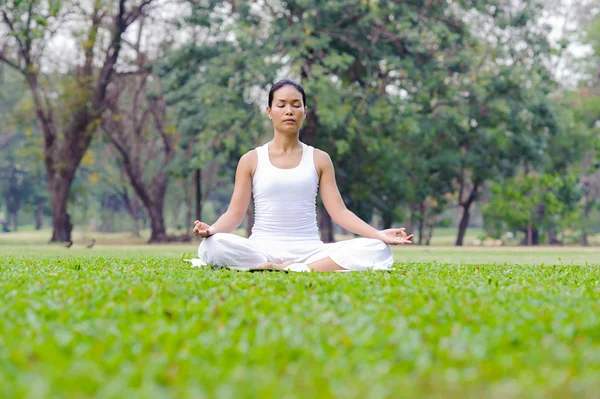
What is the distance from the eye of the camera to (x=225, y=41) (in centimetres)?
2450

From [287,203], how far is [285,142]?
621mm

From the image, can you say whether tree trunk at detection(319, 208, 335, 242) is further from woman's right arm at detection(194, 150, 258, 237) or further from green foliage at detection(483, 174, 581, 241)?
woman's right arm at detection(194, 150, 258, 237)

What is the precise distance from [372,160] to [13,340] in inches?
1039

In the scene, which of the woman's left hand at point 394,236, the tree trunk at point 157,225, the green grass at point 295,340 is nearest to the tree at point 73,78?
the tree trunk at point 157,225

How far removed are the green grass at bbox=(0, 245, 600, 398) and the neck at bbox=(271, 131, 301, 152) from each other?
254 cm

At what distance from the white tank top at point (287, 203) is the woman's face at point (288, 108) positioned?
452mm

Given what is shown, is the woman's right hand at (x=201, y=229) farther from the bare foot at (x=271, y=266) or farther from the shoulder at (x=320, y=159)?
the shoulder at (x=320, y=159)

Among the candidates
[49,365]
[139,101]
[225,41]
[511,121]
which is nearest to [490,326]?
[49,365]

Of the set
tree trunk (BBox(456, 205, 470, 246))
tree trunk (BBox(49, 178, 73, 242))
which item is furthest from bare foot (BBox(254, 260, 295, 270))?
tree trunk (BBox(456, 205, 470, 246))

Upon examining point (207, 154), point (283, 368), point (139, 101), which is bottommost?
point (283, 368)

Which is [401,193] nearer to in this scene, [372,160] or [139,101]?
[372,160]

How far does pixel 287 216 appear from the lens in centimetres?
790

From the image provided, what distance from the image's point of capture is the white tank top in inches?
311

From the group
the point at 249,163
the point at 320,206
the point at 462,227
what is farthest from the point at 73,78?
the point at 249,163
